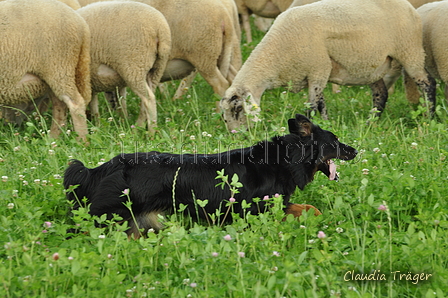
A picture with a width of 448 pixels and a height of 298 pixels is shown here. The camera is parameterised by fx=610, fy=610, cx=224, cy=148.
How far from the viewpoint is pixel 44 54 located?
555 cm

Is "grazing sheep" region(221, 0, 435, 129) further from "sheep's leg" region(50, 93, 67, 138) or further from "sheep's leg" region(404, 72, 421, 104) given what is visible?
"sheep's leg" region(50, 93, 67, 138)

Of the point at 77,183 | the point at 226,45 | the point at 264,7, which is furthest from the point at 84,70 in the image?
the point at 264,7

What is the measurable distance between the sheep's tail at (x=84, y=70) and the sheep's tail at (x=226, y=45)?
6.32 ft

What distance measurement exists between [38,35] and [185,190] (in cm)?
278

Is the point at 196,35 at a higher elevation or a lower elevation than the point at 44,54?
lower

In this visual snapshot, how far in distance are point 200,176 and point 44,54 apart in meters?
2.69

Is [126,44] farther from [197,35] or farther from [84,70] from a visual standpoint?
[197,35]

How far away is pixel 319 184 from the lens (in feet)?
13.4

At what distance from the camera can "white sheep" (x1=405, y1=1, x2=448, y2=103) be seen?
649 centimetres

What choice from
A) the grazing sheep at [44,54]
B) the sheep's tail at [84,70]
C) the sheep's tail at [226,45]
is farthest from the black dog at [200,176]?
the sheep's tail at [226,45]

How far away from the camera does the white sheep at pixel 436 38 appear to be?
21.3 ft

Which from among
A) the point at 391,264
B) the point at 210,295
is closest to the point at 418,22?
the point at 391,264

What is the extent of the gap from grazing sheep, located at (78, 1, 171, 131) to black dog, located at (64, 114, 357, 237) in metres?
2.47

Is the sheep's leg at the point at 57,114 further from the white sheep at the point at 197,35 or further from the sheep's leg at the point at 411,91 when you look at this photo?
the sheep's leg at the point at 411,91
